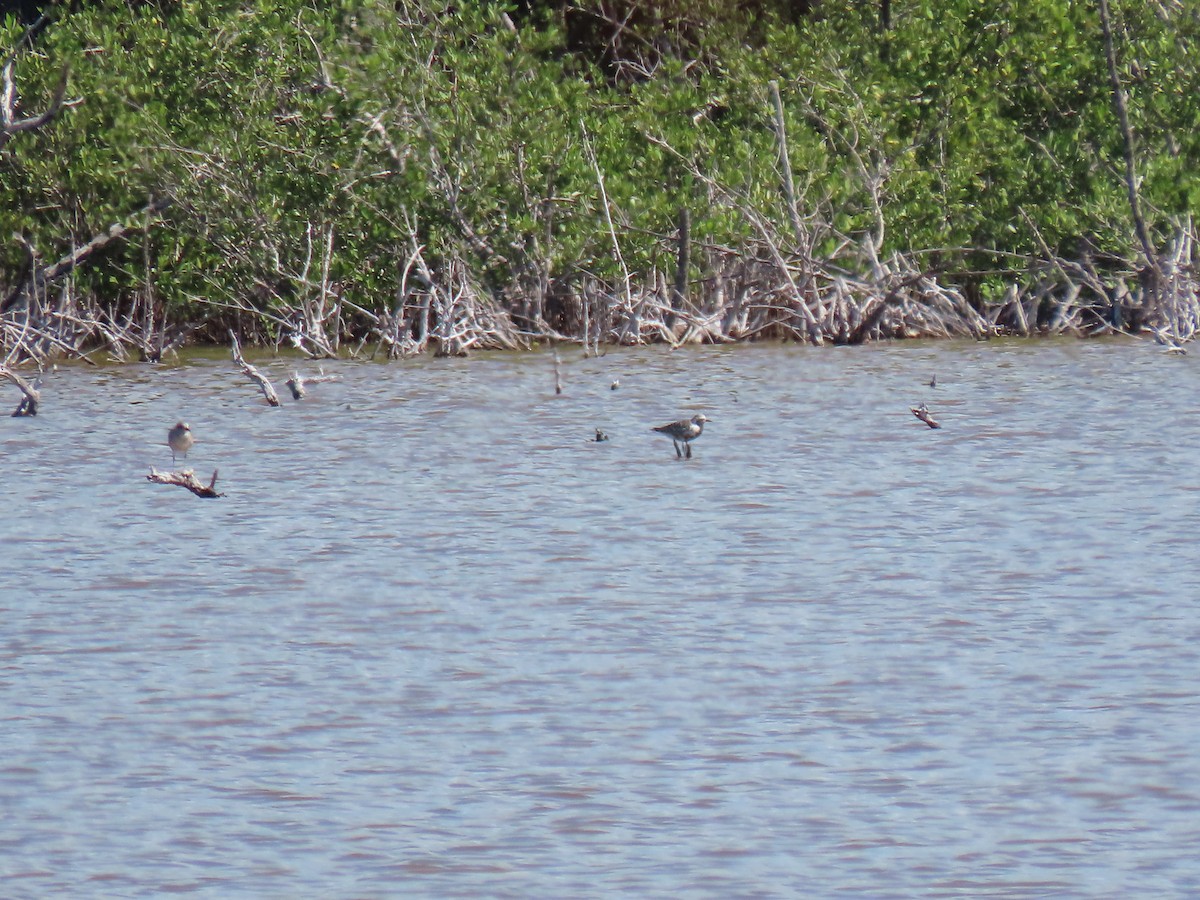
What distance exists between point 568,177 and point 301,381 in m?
5.58

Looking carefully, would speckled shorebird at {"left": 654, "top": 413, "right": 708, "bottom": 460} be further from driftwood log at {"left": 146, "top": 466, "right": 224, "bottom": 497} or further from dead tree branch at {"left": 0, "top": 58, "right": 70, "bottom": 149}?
dead tree branch at {"left": 0, "top": 58, "right": 70, "bottom": 149}

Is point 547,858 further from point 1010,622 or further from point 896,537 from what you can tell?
point 896,537

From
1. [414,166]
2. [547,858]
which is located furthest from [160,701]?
[414,166]

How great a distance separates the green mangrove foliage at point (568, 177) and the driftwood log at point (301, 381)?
214 centimetres

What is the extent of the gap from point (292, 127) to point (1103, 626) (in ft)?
60.2

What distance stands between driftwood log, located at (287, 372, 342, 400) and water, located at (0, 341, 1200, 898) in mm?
3102

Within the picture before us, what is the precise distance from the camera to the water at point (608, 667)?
6152 millimetres

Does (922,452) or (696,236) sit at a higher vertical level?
(696,236)

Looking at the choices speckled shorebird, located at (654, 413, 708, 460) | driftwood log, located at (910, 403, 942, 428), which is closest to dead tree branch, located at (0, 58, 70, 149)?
speckled shorebird, located at (654, 413, 708, 460)

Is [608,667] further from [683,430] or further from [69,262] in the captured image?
[69,262]

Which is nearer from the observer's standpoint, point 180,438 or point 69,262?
point 180,438

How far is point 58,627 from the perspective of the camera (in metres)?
9.59

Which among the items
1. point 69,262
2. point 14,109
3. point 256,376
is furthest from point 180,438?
point 14,109

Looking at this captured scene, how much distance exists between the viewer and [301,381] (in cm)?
2133
